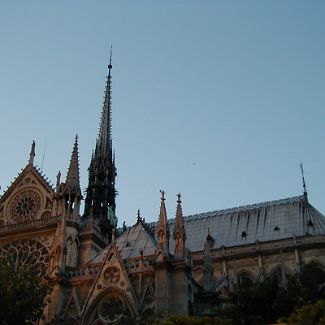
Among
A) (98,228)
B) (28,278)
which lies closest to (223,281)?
(98,228)

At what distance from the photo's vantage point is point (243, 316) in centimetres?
2134

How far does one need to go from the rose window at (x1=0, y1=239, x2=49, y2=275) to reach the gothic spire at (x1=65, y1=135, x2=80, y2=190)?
4.34 m

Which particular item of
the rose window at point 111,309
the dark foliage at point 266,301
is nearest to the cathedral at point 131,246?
the rose window at point 111,309

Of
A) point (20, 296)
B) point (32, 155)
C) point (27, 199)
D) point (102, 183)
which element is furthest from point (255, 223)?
point (20, 296)

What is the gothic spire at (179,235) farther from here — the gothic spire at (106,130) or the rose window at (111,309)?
the gothic spire at (106,130)

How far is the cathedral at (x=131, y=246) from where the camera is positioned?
23119mm

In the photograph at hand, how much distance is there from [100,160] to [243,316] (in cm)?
2673

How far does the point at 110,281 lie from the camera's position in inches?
931

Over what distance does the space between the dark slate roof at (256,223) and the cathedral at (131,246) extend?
7 cm

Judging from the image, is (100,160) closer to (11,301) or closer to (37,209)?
(37,209)

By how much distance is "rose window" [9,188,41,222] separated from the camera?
3822 cm

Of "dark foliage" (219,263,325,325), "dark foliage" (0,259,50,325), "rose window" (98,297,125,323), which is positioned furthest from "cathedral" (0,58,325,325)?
"dark foliage" (219,263,325,325)

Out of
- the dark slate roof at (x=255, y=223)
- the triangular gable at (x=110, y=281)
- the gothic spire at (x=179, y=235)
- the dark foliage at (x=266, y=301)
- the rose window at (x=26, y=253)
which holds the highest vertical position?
the dark slate roof at (x=255, y=223)

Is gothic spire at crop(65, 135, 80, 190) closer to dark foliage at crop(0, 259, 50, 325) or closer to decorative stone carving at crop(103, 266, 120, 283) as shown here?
decorative stone carving at crop(103, 266, 120, 283)
